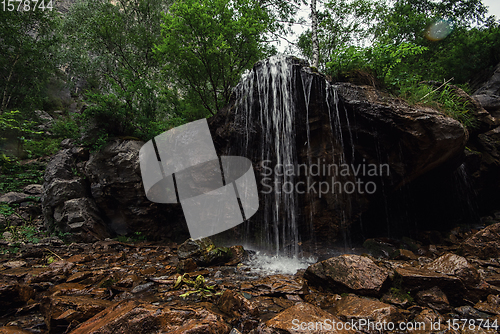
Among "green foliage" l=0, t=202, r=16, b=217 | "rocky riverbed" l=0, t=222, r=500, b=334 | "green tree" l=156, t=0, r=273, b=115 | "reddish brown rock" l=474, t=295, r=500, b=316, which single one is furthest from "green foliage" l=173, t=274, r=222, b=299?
"green foliage" l=0, t=202, r=16, b=217

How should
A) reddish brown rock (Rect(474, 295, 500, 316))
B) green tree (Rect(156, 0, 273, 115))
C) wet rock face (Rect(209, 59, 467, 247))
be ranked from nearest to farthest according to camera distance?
reddish brown rock (Rect(474, 295, 500, 316)) < wet rock face (Rect(209, 59, 467, 247)) < green tree (Rect(156, 0, 273, 115))

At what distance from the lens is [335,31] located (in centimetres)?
1078

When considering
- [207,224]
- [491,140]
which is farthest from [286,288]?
[491,140]

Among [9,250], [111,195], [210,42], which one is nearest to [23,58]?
[111,195]

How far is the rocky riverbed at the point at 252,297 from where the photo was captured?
1.82 meters

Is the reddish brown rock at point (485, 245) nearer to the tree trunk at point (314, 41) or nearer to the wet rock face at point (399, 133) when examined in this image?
the wet rock face at point (399, 133)

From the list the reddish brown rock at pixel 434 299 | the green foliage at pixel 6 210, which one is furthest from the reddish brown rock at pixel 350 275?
the green foliage at pixel 6 210

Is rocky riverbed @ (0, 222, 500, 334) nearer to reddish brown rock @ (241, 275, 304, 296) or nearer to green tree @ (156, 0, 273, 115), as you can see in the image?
→ reddish brown rock @ (241, 275, 304, 296)

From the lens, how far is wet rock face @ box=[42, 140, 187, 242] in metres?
6.72

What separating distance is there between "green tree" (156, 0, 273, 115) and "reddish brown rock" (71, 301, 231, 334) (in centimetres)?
734

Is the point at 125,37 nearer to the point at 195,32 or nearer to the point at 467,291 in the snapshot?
the point at 195,32

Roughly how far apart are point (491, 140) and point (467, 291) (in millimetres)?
8332

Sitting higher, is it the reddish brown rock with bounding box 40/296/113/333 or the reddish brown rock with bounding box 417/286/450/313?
the reddish brown rock with bounding box 40/296/113/333

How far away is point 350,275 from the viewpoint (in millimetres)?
2748
